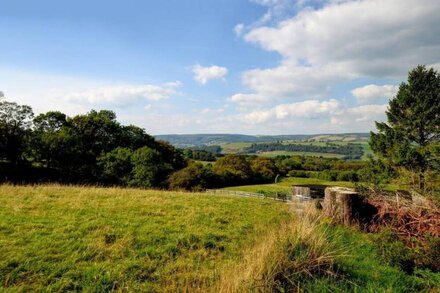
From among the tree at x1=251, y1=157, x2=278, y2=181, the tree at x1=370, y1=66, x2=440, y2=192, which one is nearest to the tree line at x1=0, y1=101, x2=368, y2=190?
the tree at x1=251, y1=157, x2=278, y2=181

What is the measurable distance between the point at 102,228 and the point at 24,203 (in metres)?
3.67

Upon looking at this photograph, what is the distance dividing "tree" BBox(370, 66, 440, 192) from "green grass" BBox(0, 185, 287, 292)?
75.5 ft

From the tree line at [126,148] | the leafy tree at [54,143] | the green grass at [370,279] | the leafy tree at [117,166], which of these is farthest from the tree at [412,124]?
the leafy tree at [54,143]

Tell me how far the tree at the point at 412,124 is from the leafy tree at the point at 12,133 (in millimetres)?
47079

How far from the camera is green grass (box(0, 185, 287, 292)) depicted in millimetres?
4516

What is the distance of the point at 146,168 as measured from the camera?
143 ft

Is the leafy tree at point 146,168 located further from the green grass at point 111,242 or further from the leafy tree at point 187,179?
the green grass at point 111,242

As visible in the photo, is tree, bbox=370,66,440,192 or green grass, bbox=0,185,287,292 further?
tree, bbox=370,66,440,192

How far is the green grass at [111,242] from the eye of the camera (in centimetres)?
452

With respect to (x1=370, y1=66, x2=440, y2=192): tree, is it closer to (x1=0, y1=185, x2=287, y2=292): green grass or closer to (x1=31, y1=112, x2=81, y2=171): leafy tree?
(x1=0, y1=185, x2=287, y2=292): green grass

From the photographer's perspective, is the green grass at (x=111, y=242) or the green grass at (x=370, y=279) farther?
the green grass at (x=111, y=242)

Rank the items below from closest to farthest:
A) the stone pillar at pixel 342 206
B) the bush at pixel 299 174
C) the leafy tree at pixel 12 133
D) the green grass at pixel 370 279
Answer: the green grass at pixel 370 279, the stone pillar at pixel 342 206, the leafy tree at pixel 12 133, the bush at pixel 299 174

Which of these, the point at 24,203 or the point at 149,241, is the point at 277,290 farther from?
the point at 24,203

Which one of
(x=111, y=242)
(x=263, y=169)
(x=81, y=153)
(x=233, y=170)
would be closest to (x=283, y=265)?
(x=111, y=242)
